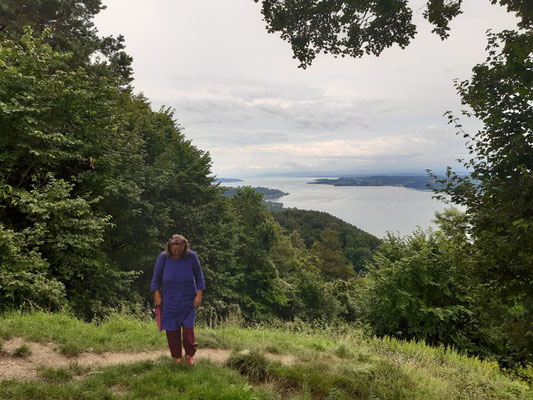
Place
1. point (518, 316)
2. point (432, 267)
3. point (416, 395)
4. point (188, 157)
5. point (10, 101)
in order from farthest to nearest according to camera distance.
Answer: point (188, 157), point (432, 267), point (10, 101), point (518, 316), point (416, 395)

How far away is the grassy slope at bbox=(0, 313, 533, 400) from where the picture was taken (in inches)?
141

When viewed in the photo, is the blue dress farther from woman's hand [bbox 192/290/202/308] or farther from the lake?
the lake

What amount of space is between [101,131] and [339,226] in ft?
294

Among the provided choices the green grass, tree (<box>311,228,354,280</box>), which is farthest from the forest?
tree (<box>311,228,354,280</box>)

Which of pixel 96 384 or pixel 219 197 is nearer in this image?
pixel 96 384

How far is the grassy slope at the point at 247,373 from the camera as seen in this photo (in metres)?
3.57

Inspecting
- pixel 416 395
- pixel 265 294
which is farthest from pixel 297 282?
pixel 416 395

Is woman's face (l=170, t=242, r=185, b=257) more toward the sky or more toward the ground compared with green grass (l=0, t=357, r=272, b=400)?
more toward the sky

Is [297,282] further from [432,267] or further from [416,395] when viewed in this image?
[416,395]

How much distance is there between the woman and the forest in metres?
2.98

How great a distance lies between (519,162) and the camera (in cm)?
504

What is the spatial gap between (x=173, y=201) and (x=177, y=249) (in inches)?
574

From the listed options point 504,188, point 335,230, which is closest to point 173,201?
point 504,188

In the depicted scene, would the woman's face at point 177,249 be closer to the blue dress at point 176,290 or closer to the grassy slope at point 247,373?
the blue dress at point 176,290
